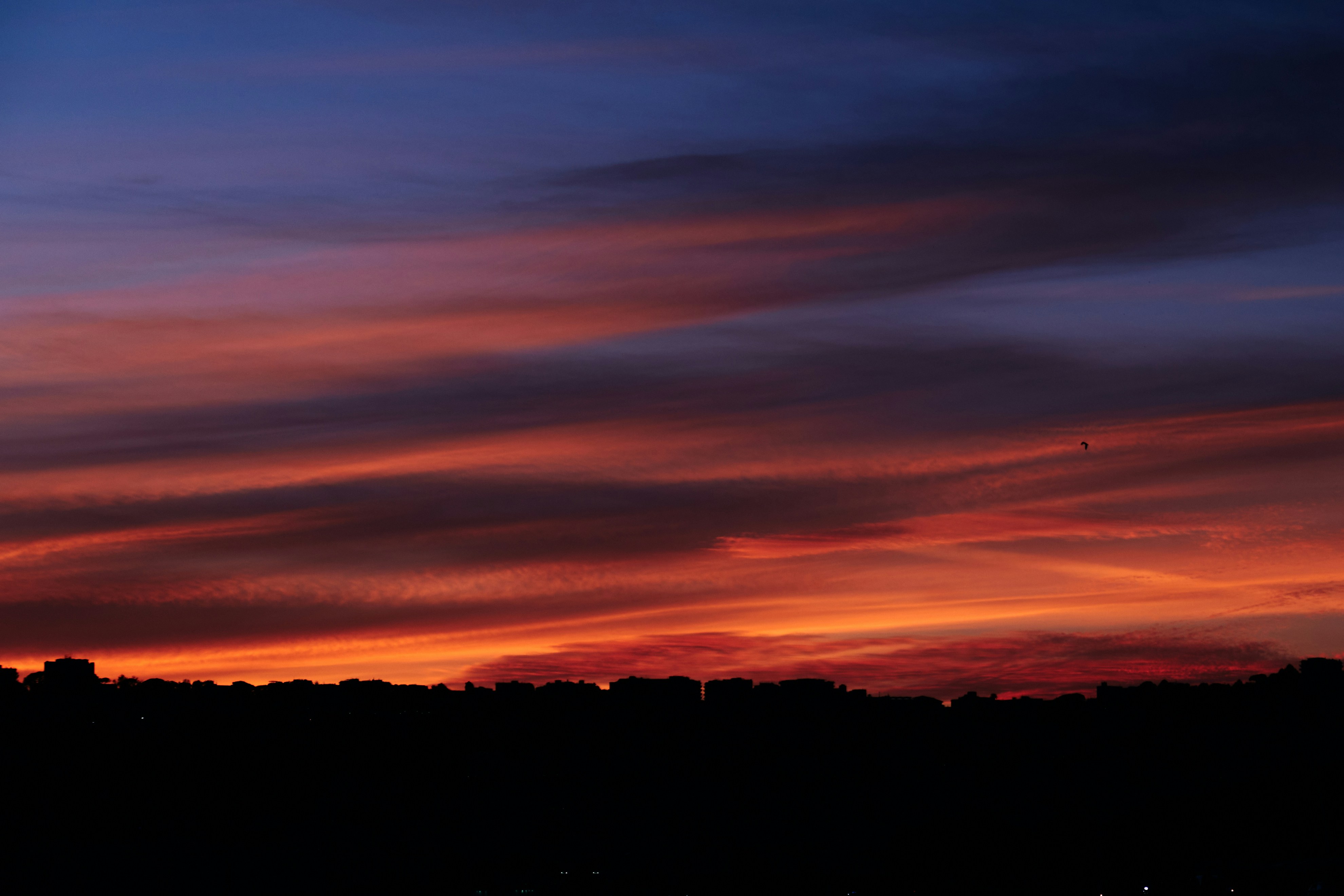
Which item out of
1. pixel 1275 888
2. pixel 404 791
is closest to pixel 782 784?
pixel 404 791

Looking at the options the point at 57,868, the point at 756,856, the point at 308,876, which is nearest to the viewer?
the point at 57,868

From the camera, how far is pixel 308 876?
16200 centimetres

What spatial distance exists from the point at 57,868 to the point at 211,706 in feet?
104

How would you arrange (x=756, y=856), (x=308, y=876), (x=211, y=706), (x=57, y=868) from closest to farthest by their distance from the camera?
1. (x=57, y=868)
2. (x=308, y=876)
3. (x=211, y=706)
4. (x=756, y=856)

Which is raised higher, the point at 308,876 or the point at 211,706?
the point at 211,706

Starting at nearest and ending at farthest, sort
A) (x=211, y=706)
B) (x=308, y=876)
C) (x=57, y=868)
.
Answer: (x=57, y=868) < (x=308, y=876) < (x=211, y=706)

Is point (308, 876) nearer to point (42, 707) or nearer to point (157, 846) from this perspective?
point (157, 846)

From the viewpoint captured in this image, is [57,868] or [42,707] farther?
[42,707]

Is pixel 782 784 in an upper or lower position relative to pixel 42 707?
lower

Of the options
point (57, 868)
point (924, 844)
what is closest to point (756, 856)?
point (924, 844)

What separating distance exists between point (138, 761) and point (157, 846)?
10.8 metres

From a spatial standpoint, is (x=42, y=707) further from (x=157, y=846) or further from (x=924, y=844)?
(x=924, y=844)

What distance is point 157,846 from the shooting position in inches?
6240

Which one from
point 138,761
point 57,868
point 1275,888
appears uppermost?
point 138,761
